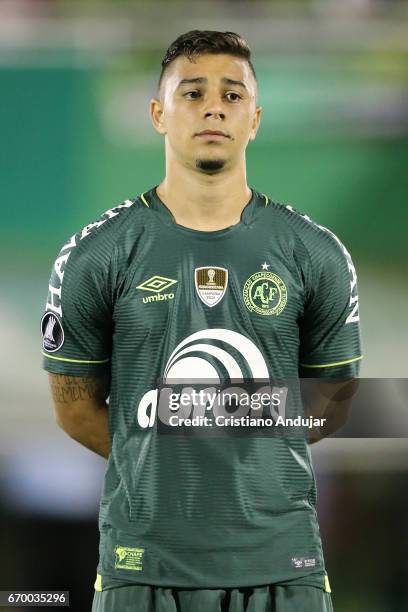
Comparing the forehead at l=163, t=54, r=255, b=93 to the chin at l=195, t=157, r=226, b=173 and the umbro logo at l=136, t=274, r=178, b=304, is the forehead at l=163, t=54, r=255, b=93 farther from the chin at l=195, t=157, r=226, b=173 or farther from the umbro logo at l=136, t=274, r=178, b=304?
the umbro logo at l=136, t=274, r=178, b=304

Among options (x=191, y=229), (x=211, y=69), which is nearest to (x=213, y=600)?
(x=191, y=229)

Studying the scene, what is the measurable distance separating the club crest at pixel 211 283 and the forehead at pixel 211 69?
0.42 meters

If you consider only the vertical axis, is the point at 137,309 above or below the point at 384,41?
below

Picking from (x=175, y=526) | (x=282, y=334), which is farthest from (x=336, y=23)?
(x=175, y=526)

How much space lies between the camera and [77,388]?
247 cm

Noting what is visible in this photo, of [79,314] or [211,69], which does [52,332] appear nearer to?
[79,314]

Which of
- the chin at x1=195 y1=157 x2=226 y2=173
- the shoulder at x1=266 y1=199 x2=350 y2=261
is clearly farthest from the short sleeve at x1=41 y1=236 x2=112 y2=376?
the shoulder at x1=266 y1=199 x2=350 y2=261

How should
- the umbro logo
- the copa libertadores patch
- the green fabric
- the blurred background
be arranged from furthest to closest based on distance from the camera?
the blurred background → the copa libertadores patch → the umbro logo → the green fabric

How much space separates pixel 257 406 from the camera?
2.36 m

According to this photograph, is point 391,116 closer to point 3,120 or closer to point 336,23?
point 336,23

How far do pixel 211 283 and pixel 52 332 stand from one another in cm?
39

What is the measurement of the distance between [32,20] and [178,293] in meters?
1.69

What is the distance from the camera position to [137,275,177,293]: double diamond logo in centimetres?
232

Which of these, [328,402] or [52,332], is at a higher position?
[52,332]
